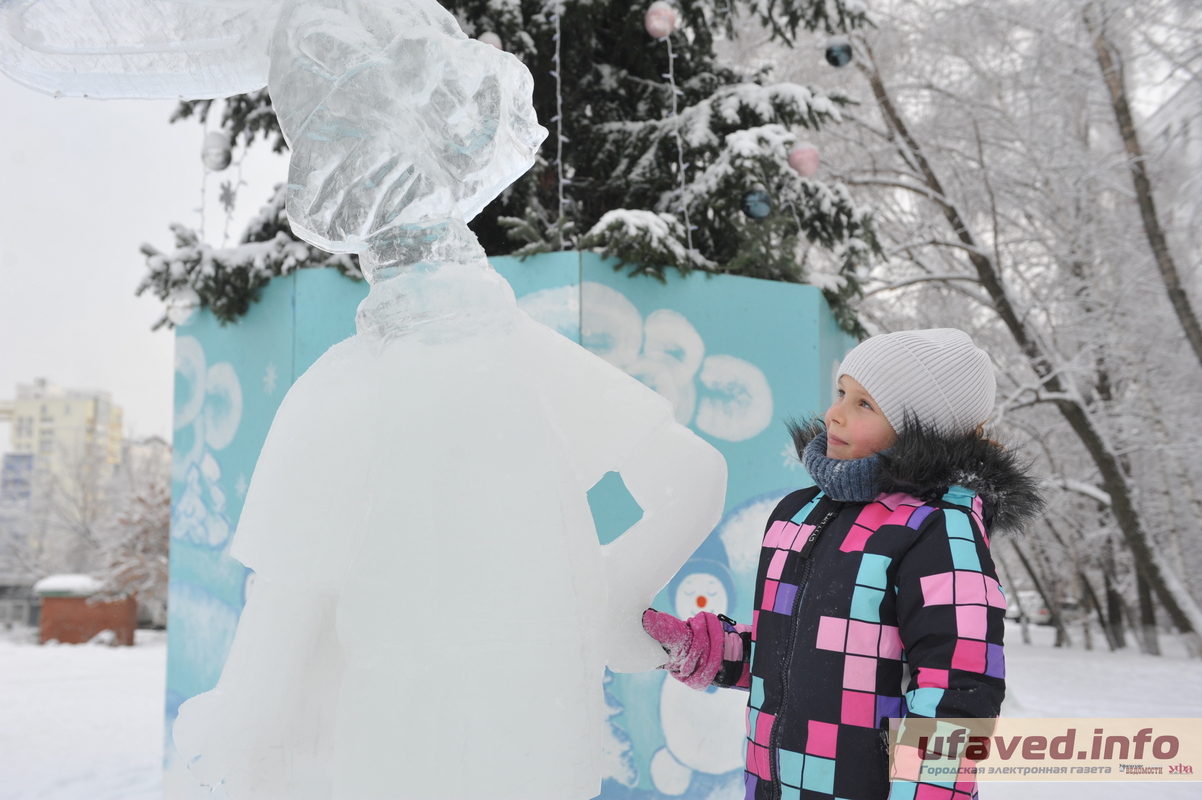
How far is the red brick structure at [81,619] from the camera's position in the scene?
545 inches

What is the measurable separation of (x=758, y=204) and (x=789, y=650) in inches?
106

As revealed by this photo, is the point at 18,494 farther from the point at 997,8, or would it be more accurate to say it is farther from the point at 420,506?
the point at 420,506

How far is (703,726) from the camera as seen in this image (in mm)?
3555

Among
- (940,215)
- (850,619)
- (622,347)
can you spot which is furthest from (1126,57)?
(850,619)

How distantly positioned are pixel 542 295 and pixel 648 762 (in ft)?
6.31

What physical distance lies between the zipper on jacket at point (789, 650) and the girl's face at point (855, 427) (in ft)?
0.32

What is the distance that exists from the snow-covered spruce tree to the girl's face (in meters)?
2.11

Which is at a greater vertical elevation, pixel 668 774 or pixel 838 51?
pixel 838 51

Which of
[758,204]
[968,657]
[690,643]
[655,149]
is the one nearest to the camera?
[968,657]

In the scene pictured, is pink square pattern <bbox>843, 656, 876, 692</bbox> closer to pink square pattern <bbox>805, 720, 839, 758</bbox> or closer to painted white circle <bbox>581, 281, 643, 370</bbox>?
pink square pattern <bbox>805, 720, 839, 758</bbox>

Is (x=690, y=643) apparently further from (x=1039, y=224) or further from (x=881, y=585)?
(x=1039, y=224)

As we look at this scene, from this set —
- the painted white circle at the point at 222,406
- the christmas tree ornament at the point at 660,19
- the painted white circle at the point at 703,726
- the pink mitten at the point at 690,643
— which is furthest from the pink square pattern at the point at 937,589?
the painted white circle at the point at 222,406

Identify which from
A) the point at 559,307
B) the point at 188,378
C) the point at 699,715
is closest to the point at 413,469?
the point at 559,307

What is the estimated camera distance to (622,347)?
11.6 feet
